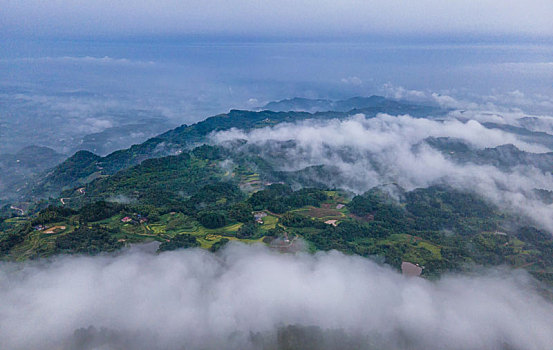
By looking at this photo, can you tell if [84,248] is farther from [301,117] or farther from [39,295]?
[301,117]

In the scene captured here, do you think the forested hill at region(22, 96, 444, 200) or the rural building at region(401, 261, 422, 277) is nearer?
the rural building at region(401, 261, 422, 277)

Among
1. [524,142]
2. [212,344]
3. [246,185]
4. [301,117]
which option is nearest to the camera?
[212,344]

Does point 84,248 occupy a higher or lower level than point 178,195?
higher

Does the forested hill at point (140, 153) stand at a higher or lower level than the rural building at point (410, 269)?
lower

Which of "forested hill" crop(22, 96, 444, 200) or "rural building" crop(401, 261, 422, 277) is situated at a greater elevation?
"rural building" crop(401, 261, 422, 277)

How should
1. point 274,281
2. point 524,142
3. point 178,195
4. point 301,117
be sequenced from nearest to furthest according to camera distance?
point 274,281, point 178,195, point 524,142, point 301,117

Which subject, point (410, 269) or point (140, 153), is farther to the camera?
point (140, 153)

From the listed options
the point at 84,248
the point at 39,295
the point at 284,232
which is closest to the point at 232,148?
the point at 284,232

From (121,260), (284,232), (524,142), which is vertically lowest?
(524,142)

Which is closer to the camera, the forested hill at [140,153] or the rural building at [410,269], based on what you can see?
the rural building at [410,269]

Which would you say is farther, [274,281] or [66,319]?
[274,281]

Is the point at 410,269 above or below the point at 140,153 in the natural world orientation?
above
